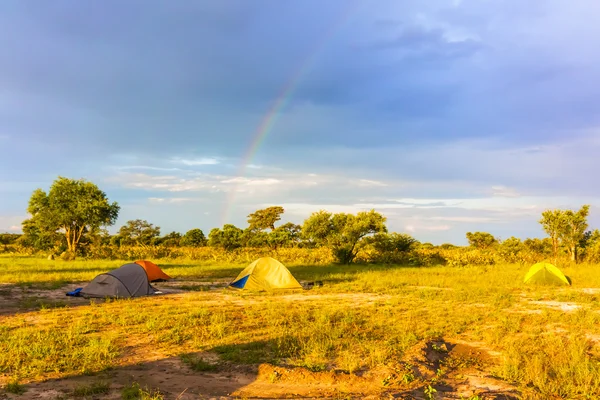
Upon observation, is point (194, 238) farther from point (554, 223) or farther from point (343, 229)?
point (554, 223)

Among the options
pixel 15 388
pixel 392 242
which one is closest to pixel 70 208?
pixel 392 242

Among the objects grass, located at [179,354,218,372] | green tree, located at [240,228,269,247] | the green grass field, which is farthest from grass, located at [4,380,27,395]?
green tree, located at [240,228,269,247]

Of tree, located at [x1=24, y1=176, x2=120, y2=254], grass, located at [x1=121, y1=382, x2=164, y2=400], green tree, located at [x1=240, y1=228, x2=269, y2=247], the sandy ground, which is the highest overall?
tree, located at [x1=24, y1=176, x2=120, y2=254]

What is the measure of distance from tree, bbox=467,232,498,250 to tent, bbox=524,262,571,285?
41.7 m

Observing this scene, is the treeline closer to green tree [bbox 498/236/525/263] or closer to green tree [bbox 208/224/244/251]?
green tree [bbox 498/236/525/263]

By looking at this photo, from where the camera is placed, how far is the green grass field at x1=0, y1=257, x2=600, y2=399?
793 cm

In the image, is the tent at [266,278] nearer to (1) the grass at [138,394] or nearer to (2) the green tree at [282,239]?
(1) the grass at [138,394]

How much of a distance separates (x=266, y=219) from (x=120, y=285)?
185 ft

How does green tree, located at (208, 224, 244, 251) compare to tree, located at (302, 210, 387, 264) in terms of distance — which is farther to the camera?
green tree, located at (208, 224, 244, 251)

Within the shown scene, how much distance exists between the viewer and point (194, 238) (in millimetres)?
70312

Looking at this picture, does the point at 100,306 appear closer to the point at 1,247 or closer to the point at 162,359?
the point at 162,359

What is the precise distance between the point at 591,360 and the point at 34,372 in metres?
11.6

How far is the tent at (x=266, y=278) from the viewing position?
20.7 metres

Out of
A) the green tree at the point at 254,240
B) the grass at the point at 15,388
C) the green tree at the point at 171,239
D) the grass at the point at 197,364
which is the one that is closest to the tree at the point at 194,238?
the green tree at the point at 171,239
